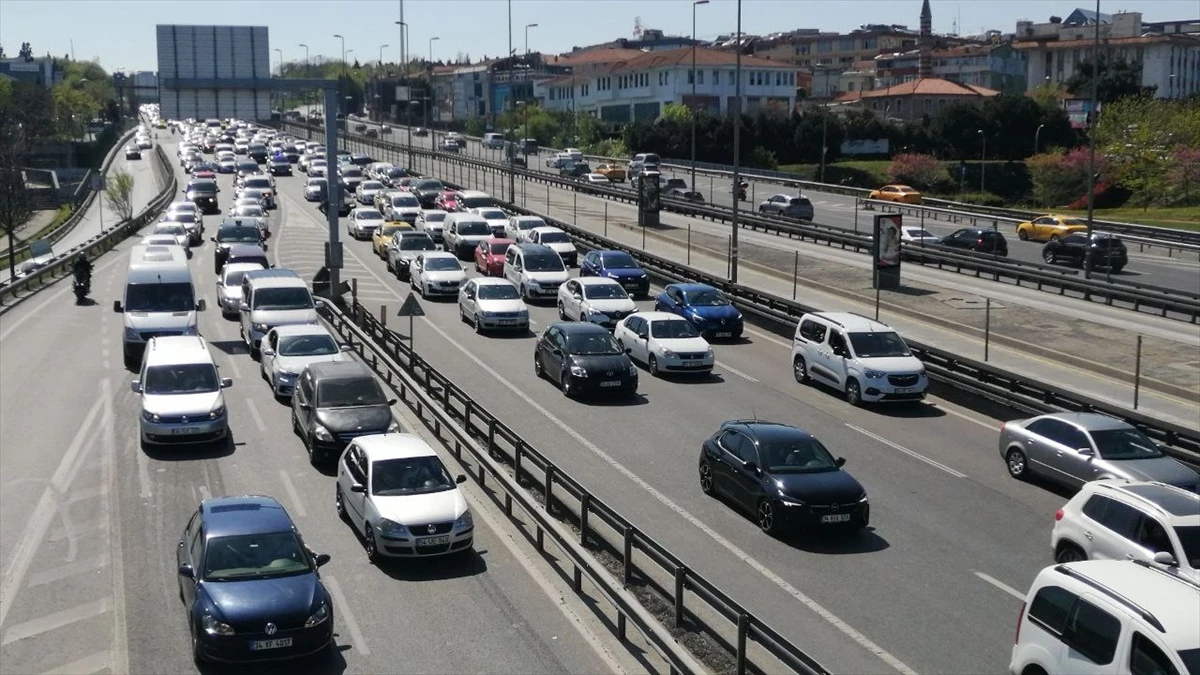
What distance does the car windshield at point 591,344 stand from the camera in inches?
1066

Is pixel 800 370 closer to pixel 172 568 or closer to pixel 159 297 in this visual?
pixel 159 297

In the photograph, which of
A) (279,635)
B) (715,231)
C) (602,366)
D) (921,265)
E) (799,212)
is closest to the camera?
(279,635)

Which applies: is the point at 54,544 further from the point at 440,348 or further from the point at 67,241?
the point at 67,241

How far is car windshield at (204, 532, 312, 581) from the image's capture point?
13.6 meters

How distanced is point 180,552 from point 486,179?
7533cm

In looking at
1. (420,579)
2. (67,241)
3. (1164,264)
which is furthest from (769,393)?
(67,241)

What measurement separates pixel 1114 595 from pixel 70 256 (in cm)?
4975

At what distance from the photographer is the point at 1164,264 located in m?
52.4

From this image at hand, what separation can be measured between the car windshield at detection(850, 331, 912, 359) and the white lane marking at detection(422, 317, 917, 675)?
6.73 m

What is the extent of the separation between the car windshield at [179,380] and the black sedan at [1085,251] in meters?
33.6

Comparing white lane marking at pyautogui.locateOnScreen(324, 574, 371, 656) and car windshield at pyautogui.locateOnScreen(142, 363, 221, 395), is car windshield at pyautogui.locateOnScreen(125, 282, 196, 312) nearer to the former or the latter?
car windshield at pyautogui.locateOnScreen(142, 363, 221, 395)

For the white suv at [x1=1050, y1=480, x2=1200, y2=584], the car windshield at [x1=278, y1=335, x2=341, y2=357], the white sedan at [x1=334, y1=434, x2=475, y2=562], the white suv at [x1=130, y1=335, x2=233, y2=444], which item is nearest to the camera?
the white suv at [x1=1050, y1=480, x2=1200, y2=584]

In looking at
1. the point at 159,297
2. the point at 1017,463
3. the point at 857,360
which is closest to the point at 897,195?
the point at 857,360

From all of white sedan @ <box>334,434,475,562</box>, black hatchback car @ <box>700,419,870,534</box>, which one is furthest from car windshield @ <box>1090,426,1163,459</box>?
white sedan @ <box>334,434,475,562</box>
